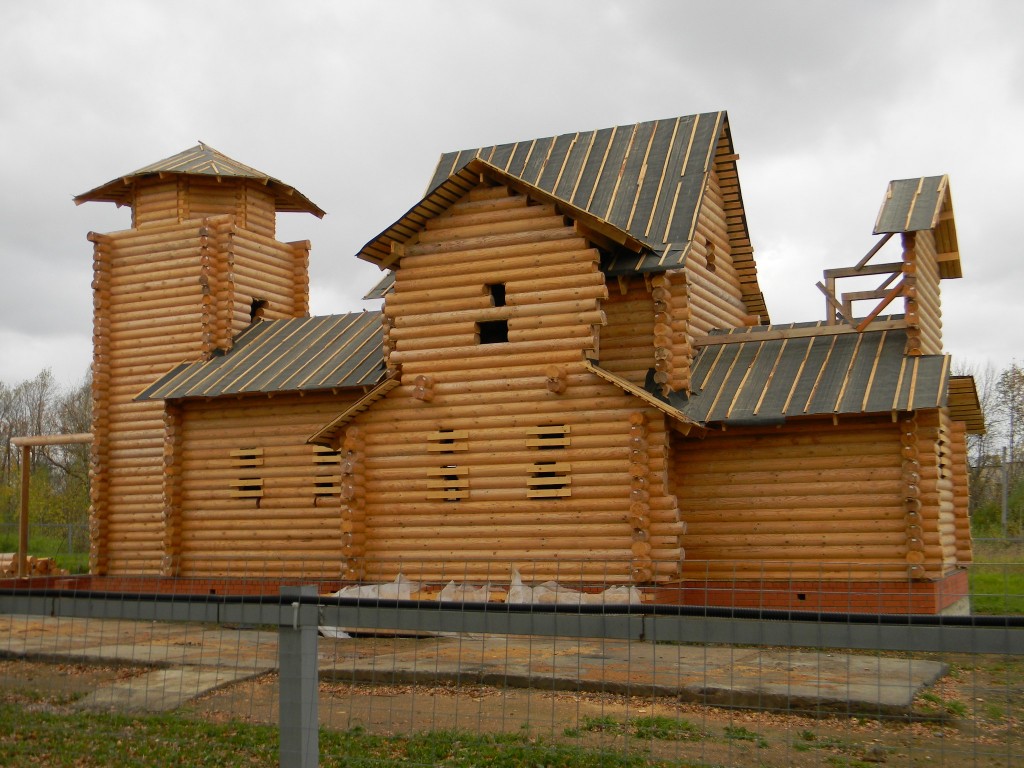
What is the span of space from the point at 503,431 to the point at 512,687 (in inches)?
289

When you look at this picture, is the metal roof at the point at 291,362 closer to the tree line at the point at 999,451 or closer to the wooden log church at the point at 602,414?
the wooden log church at the point at 602,414

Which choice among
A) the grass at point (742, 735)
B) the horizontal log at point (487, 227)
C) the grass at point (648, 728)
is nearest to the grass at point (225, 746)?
the grass at point (648, 728)

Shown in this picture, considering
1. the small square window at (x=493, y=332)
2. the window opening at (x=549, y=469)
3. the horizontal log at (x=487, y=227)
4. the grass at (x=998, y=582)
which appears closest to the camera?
the window opening at (x=549, y=469)

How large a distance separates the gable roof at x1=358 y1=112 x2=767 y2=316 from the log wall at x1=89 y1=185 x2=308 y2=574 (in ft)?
21.5

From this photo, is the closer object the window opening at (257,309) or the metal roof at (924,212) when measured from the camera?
the metal roof at (924,212)

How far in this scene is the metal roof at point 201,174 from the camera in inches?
1112

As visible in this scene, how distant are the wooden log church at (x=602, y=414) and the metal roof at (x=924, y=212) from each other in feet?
0.20

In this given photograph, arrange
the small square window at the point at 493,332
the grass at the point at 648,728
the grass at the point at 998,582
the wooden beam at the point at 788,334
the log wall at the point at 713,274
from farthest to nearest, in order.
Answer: the grass at the point at 998,582 → the log wall at the point at 713,274 → the small square window at the point at 493,332 → the wooden beam at the point at 788,334 → the grass at the point at 648,728

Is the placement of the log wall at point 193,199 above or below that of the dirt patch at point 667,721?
above

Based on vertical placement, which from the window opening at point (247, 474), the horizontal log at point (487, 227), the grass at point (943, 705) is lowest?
the grass at point (943, 705)

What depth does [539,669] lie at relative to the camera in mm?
14641

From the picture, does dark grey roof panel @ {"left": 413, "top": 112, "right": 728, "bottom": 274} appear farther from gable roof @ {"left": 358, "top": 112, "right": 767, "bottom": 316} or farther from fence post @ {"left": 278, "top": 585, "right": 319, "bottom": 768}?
fence post @ {"left": 278, "top": 585, "right": 319, "bottom": 768}

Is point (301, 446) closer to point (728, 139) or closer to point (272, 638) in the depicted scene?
point (272, 638)

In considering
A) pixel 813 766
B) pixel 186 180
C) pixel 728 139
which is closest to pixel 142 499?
pixel 186 180
